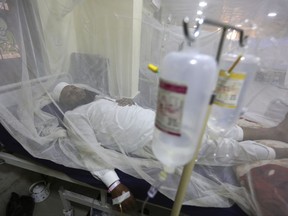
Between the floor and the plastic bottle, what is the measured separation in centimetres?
112

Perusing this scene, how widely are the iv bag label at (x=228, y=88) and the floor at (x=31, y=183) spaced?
118 cm

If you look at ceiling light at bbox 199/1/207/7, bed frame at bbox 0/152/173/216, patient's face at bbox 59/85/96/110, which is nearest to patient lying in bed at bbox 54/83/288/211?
patient's face at bbox 59/85/96/110

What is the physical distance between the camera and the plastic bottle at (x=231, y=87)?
461mm

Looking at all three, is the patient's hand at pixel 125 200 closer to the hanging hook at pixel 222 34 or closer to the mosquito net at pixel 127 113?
the mosquito net at pixel 127 113

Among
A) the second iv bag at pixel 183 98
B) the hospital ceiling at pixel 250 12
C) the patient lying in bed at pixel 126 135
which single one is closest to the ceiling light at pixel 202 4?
the hospital ceiling at pixel 250 12

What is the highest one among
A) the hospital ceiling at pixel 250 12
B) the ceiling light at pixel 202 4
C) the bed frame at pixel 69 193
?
the ceiling light at pixel 202 4

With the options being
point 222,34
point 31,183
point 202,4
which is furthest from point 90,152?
point 202,4

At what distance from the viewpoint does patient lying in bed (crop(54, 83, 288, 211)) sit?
3.02 feet

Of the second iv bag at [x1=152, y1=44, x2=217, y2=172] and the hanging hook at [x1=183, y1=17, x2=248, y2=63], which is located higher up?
the hanging hook at [x1=183, y1=17, x2=248, y2=63]

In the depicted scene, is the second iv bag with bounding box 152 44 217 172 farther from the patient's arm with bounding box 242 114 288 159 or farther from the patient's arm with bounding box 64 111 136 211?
the patient's arm with bounding box 242 114 288 159

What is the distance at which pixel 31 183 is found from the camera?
1.64 metres

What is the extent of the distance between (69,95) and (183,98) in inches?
45.4

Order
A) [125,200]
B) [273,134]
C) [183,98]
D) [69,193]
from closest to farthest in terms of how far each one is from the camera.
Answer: [183,98], [125,200], [273,134], [69,193]

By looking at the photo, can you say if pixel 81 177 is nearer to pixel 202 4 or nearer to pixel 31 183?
pixel 31 183
